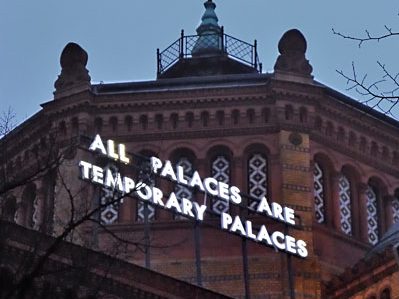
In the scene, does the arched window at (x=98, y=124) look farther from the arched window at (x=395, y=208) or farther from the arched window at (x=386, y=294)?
the arched window at (x=386, y=294)

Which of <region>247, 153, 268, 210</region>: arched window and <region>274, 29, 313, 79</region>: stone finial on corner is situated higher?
<region>274, 29, 313, 79</region>: stone finial on corner

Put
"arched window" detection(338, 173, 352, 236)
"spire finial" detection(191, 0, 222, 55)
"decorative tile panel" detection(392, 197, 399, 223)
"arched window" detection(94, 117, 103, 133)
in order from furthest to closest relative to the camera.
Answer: "spire finial" detection(191, 0, 222, 55) < "decorative tile panel" detection(392, 197, 399, 223) < "arched window" detection(338, 173, 352, 236) < "arched window" detection(94, 117, 103, 133)

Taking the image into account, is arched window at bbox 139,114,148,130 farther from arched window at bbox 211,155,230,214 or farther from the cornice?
the cornice

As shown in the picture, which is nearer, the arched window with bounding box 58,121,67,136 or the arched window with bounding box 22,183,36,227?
the arched window with bounding box 58,121,67,136

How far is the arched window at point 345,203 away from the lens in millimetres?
46062

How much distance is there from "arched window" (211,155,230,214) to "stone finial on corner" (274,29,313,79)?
11.0 ft

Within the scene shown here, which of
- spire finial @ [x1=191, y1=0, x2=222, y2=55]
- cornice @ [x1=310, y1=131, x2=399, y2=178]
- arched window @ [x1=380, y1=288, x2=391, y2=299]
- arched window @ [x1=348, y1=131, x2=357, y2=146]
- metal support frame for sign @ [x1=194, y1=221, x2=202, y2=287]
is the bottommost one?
arched window @ [x1=380, y1=288, x2=391, y2=299]

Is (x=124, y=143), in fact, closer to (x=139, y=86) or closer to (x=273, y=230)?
(x=139, y=86)

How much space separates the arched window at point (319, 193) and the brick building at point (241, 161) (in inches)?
1.8

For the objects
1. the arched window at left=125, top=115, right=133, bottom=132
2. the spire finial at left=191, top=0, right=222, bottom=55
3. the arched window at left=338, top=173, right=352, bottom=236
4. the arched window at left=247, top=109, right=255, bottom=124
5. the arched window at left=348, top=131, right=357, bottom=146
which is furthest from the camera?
the spire finial at left=191, top=0, right=222, bottom=55

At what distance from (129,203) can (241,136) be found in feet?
13.7

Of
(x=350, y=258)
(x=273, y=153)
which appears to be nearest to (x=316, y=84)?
(x=273, y=153)

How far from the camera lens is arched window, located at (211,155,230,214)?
44844mm

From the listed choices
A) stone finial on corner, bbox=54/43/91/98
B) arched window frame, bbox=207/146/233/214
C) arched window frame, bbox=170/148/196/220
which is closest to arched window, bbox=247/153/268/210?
arched window frame, bbox=207/146/233/214
